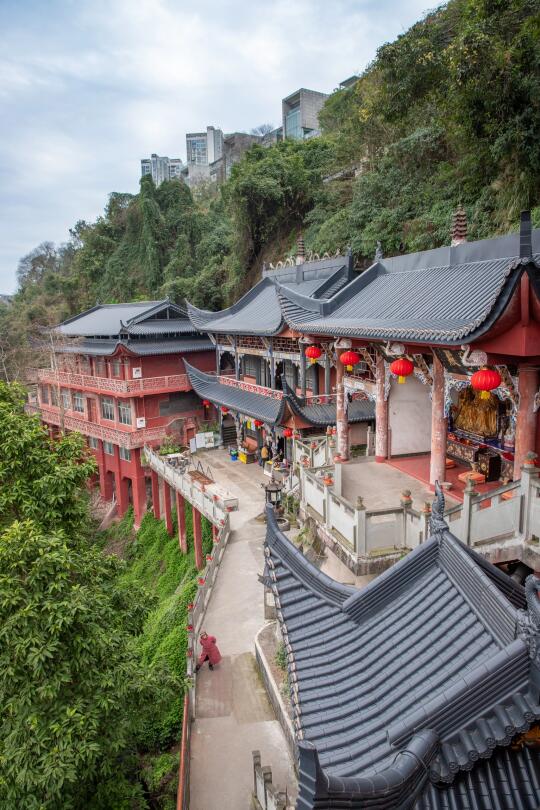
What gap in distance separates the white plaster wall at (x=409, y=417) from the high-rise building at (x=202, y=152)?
75536mm

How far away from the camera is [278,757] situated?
966 centimetres

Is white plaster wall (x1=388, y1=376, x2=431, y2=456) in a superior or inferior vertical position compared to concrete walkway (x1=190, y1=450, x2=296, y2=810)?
superior

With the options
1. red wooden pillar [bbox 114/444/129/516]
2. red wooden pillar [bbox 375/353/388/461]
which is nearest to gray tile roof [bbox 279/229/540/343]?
red wooden pillar [bbox 375/353/388/461]

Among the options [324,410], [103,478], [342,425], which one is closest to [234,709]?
[342,425]

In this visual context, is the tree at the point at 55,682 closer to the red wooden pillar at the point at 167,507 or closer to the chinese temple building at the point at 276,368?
the chinese temple building at the point at 276,368

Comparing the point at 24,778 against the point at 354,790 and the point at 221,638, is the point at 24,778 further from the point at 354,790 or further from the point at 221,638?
the point at 221,638

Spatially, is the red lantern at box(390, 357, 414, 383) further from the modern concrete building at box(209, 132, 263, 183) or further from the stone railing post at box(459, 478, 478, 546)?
the modern concrete building at box(209, 132, 263, 183)

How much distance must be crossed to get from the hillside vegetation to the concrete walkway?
14.7 metres

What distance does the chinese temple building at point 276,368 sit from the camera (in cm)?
1939

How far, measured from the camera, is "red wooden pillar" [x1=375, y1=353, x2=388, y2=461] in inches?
544

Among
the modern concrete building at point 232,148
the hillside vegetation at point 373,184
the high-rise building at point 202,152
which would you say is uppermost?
the high-rise building at point 202,152

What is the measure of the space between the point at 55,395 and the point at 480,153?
2836cm

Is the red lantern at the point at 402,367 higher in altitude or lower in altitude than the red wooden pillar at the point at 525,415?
higher

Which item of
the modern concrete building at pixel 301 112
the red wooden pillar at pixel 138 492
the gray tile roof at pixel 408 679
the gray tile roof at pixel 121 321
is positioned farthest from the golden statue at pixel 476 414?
the modern concrete building at pixel 301 112
